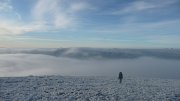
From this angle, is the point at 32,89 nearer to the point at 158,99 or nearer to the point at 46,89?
the point at 46,89

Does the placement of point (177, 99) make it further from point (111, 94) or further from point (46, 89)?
point (46, 89)

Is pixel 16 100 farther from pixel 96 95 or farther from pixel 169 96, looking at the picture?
pixel 169 96

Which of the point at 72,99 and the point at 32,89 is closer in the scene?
the point at 72,99

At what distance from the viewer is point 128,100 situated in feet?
80.4

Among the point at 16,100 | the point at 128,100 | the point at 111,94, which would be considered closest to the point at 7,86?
the point at 16,100

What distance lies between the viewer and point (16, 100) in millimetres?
23750

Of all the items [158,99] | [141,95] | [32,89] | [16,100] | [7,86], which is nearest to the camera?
[16,100]

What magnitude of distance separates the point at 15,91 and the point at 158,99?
1606cm

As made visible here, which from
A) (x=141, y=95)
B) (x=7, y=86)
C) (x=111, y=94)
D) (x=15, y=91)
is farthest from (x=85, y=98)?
(x=7, y=86)

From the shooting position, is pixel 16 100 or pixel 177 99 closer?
pixel 16 100

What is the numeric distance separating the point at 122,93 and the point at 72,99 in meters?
6.26

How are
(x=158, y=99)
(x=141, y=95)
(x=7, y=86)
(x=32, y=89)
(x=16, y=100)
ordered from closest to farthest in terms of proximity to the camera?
(x=16, y=100) → (x=158, y=99) → (x=141, y=95) → (x=32, y=89) → (x=7, y=86)

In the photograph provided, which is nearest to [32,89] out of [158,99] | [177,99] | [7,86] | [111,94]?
[7,86]

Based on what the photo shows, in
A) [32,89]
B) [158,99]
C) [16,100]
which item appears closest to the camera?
[16,100]
